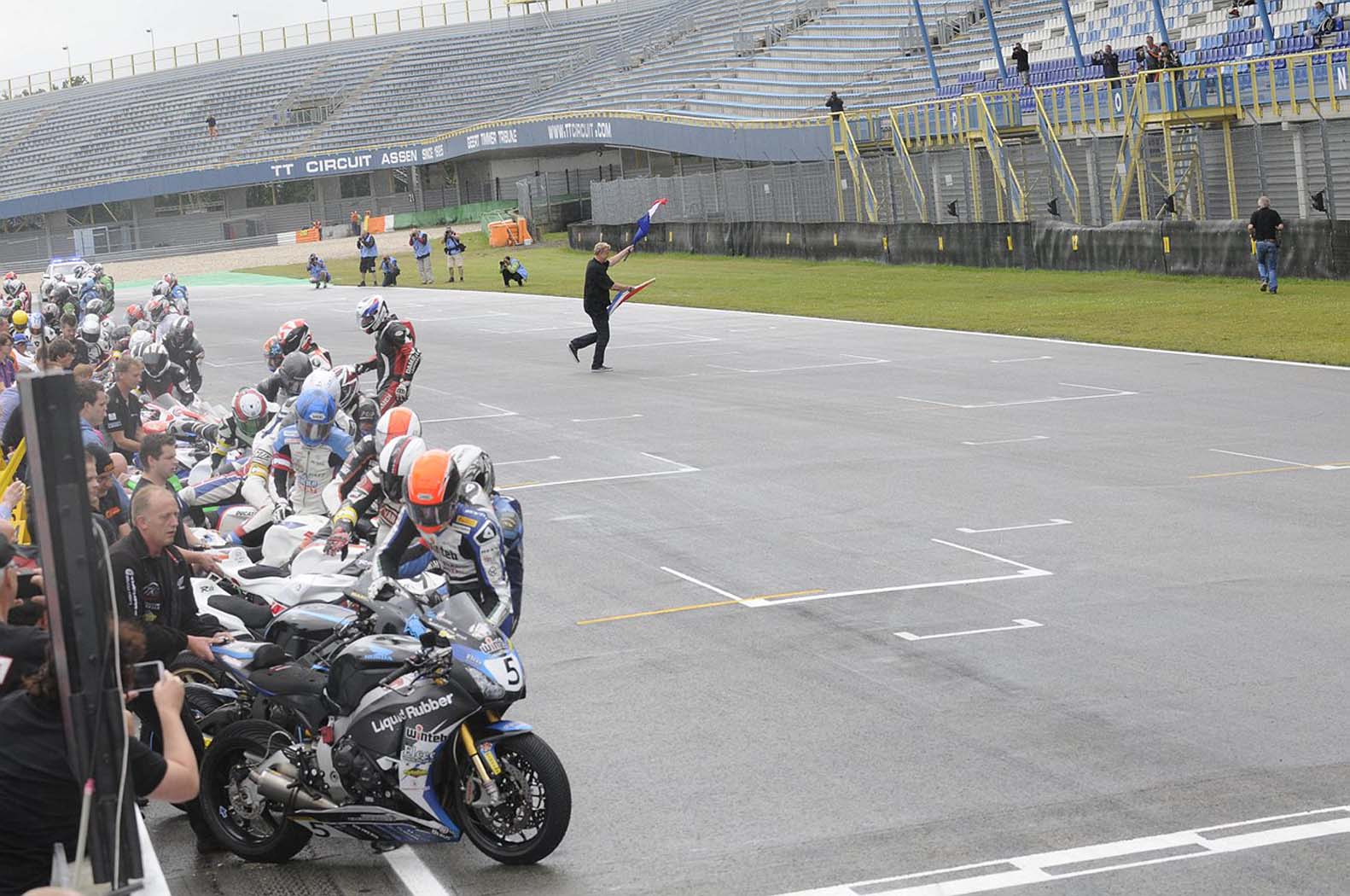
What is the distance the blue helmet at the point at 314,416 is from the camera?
11820 mm

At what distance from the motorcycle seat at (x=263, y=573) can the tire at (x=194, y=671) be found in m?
0.70

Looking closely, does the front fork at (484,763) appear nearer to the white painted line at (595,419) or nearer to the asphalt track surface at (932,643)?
the asphalt track surface at (932,643)

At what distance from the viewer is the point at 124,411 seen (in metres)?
14.6

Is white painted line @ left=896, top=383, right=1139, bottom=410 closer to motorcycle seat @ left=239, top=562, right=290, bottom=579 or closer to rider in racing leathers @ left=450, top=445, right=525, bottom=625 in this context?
motorcycle seat @ left=239, top=562, right=290, bottom=579

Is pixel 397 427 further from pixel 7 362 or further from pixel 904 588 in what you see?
pixel 7 362

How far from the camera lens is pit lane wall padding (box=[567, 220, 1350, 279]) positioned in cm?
3020

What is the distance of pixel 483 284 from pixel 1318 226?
994 inches

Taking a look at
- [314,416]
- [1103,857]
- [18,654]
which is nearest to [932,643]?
[1103,857]

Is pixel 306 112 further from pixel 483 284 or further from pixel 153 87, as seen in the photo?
pixel 483 284

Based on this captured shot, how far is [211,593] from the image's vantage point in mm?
8453

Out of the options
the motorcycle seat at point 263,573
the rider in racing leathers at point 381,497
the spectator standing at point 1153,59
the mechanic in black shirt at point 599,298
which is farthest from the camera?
the spectator standing at point 1153,59

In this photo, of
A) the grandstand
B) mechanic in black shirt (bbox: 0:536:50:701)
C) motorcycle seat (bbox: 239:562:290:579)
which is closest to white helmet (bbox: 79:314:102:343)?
motorcycle seat (bbox: 239:562:290:579)

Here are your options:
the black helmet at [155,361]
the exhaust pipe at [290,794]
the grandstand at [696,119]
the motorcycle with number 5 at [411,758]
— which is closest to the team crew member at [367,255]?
the grandstand at [696,119]

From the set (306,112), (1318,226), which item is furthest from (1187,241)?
(306,112)
